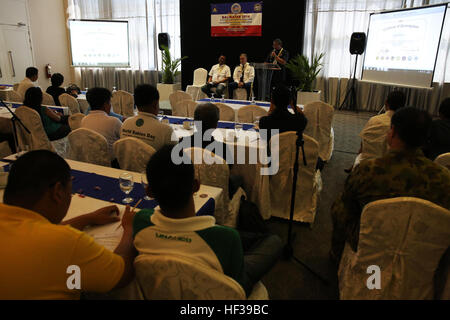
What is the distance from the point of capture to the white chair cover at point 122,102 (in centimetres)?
593

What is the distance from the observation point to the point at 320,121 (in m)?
4.38

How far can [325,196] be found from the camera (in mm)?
3598

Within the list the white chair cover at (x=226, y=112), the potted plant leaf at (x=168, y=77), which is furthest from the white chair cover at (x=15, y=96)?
the white chair cover at (x=226, y=112)

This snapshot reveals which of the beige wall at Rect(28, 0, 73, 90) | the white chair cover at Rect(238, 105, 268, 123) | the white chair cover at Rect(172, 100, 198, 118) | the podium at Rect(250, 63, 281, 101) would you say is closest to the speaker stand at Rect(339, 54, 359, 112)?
the podium at Rect(250, 63, 281, 101)

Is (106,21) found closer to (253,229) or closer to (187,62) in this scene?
(187,62)

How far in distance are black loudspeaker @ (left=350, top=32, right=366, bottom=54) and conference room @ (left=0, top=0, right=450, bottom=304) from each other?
0.02 metres

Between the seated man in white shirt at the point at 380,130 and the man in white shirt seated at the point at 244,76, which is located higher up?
the man in white shirt seated at the point at 244,76

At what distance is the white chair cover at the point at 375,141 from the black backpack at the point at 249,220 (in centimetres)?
164

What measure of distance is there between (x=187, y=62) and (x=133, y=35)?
2.16 m

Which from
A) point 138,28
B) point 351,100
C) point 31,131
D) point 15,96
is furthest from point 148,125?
point 138,28

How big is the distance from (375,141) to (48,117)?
161 inches

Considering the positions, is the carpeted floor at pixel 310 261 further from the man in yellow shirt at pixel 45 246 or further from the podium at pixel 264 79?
the podium at pixel 264 79

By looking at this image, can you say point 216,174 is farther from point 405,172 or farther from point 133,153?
point 405,172

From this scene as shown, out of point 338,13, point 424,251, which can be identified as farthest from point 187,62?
point 424,251
